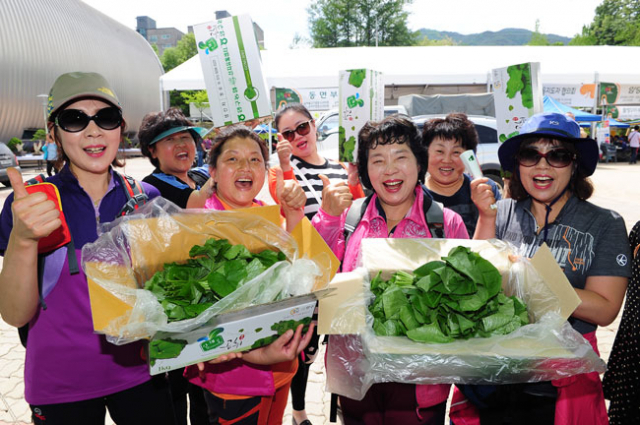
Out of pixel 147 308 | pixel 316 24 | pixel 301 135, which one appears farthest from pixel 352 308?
pixel 316 24

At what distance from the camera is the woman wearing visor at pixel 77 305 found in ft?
5.43

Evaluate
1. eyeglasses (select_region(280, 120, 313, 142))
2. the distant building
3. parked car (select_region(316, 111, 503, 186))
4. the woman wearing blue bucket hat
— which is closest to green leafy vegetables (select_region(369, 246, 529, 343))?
the woman wearing blue bucket hat

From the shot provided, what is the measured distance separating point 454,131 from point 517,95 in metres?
0.50

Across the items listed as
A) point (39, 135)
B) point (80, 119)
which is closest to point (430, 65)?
point (80, 119)

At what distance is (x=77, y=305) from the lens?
1.70 meters

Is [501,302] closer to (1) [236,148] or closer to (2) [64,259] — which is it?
(1) [236,148]

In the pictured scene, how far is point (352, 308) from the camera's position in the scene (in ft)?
4.92

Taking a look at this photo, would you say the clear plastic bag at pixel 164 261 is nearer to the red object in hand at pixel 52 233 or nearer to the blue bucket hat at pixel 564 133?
the red object in hand at pixel 52 233

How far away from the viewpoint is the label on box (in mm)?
1254

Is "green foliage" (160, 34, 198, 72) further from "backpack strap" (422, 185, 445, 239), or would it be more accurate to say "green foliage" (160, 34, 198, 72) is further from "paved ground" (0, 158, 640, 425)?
"backpack strap" (422, 185, 445, 239)

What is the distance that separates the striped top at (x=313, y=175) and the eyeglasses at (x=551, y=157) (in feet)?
5.09

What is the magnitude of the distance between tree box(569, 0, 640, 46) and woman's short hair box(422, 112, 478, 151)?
57899 mm

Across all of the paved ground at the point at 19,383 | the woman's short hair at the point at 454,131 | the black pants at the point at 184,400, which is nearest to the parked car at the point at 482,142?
the paved ground at the point at 19,383

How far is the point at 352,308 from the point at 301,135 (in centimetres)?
224
